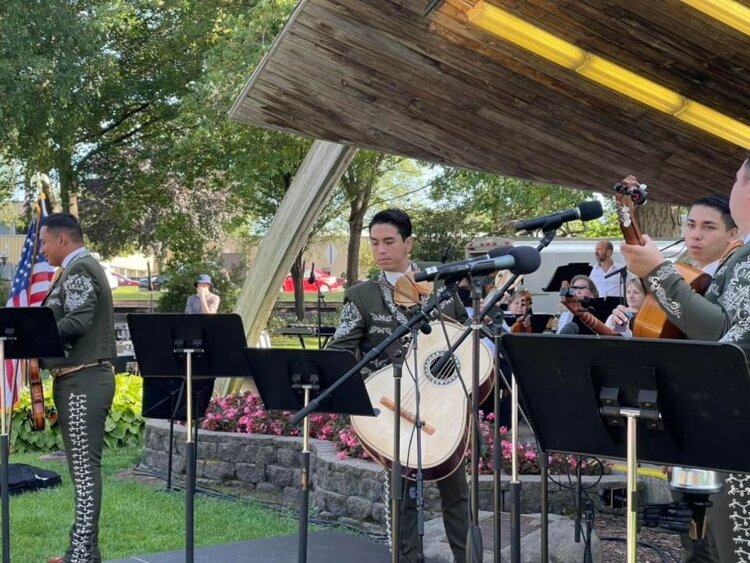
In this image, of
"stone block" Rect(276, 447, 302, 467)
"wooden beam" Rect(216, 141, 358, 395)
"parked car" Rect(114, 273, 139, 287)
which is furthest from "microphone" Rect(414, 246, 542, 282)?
"parked car" Rect(114, 273, 139, 287)

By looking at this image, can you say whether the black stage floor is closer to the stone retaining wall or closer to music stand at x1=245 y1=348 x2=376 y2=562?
the stone retaining wall

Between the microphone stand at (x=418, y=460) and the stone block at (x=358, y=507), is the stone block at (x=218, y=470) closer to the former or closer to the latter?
the stone block at (x=358, y=507)

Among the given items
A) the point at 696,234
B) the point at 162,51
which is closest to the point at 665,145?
the point at 696,234

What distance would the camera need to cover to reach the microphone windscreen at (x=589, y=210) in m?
4.56

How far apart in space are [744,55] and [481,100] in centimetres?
199

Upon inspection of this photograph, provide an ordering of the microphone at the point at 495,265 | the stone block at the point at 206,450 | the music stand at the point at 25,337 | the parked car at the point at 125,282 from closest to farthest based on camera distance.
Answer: the microphone at the point at 495,265 → the music stand at the point at 25,337 → the stone block at the point at 206,450 → the parked car at the point at 125,282

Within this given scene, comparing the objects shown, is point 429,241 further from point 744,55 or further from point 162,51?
point 744,55

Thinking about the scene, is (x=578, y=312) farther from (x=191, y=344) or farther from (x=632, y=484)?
(x=632, y=484)

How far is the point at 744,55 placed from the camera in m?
6.78

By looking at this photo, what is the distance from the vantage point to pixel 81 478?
6711 millimetres

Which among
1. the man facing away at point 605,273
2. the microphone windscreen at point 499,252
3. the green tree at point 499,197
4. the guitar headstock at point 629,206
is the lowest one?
the microphone windscreen at point 499,252

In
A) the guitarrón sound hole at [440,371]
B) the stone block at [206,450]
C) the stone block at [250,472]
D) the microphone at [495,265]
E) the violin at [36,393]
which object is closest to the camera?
the microphone at [495,265]

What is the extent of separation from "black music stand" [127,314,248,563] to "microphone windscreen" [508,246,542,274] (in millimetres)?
2197

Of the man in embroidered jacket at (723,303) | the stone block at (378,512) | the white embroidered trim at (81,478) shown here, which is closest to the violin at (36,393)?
the white embroidered trim at (81,478)
